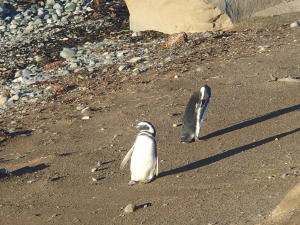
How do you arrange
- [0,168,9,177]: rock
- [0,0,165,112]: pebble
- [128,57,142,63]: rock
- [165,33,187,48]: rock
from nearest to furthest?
[0,168,9,177]: rock, [0,0,165,112]: pebble, [128,57,142,63]: rock, [165,33,187,48]: rock

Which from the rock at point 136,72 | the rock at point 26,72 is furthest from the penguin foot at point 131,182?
the rock at point 26,72

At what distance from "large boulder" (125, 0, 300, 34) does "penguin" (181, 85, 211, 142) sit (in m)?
4.85

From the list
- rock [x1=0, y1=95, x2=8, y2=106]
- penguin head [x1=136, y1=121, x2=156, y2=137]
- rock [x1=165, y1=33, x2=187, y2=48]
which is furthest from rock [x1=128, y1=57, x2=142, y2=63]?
penguin head [x1=136, y1=121, x2=156, y2=137]

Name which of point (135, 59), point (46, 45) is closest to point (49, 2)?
point (46, 45)

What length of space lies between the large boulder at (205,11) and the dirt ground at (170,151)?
3.96 feet

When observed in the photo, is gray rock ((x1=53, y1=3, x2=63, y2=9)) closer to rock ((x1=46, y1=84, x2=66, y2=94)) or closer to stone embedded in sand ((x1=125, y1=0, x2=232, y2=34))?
stone embedded in sand ((x1=125, y1=0, x2=232, y2=34))

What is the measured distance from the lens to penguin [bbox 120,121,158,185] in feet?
26.2

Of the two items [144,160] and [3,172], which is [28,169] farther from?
[144,160]

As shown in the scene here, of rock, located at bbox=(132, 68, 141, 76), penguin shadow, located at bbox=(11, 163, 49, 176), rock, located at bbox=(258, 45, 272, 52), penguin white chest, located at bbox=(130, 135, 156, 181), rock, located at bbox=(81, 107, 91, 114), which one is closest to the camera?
penguin white chest, located at bbox=(130, 135, 156, 181)

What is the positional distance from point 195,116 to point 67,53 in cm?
588

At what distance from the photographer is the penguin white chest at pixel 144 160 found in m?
7.97

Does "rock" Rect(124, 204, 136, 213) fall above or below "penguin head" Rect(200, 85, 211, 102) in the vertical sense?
below

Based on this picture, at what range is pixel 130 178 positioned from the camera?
8258 millimetres

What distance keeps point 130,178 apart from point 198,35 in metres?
6.39
